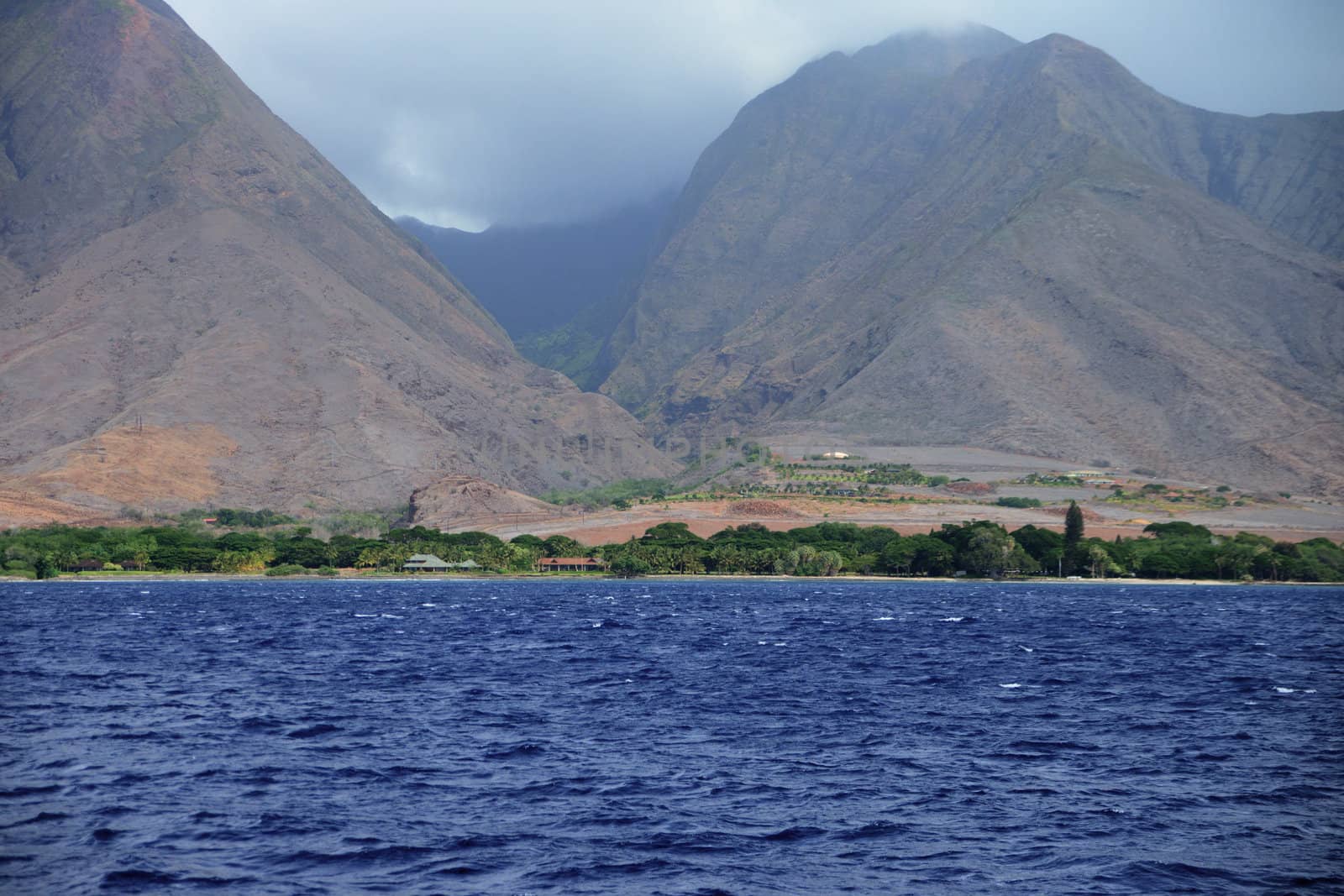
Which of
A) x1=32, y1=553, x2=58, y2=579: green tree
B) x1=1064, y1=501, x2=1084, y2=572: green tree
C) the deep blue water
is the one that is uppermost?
x1=1064, y1=501, x2=1084, y2=572: green tree

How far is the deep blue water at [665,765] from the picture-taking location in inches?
1167

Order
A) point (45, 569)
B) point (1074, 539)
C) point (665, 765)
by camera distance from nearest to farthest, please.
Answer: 1. point (665, 765)
2. point (45, 569)
3. point (1074, 539)

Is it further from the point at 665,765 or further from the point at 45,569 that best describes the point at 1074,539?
the point at 665,765

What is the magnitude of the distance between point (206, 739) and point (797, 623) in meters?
65.9

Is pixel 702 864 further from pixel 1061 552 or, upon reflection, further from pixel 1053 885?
pixel 1061 552

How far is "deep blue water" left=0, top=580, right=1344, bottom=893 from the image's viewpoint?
2964cm

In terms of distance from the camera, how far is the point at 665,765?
41.2 metres

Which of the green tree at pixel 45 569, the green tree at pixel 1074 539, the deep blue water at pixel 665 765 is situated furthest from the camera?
the green tree at pixel 1074 539

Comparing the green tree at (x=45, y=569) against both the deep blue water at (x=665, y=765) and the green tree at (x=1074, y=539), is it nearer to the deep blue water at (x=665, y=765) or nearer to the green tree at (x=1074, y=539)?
the deep blue water at (x=665, y=765)

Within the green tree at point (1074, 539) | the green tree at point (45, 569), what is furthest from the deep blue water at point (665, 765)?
the green tree at point (1074, 539)

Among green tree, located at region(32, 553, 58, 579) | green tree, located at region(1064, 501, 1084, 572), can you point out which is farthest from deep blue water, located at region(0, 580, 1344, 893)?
green tree, located at region(1064, 501, 1084, 572)

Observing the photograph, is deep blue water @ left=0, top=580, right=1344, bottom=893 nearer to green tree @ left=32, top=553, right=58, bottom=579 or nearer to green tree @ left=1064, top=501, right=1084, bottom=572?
green tree @ left=32, top=553, right=58, bottom=579

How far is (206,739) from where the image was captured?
44781mm

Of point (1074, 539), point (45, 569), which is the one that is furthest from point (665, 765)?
point (1074, 539)
